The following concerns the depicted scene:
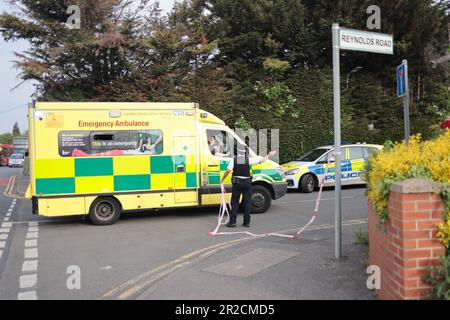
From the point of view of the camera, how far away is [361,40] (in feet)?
19.8

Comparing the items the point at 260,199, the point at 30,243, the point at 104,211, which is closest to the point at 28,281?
the point at 30,243

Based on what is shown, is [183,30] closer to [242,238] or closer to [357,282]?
[242,238]

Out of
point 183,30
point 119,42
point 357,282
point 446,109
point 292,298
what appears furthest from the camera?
point 446,109

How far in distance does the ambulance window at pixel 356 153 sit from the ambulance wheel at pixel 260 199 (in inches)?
226

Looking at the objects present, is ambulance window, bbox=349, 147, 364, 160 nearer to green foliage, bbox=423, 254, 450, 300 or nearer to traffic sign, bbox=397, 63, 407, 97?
traffic sign, bbox=397, 63, 407, 97

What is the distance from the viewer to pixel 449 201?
371 centimetres

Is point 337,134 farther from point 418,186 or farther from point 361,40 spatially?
point 418,186

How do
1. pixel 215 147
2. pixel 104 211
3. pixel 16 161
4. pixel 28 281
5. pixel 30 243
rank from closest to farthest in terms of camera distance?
pixel 28 281
pixel 30 243
pixel 104 211
pixel 215 147
pixel 16 161

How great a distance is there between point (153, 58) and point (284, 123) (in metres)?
6.84

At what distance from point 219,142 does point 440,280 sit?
7656 millimetres

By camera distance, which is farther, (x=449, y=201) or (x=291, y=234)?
(x=291, y=234)

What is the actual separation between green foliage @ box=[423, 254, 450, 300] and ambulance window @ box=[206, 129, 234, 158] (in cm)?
751

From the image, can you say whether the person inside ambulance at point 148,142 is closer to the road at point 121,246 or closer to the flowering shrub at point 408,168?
the road at point 121,246

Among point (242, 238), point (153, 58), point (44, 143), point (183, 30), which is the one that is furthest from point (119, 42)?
point (242, 238)
